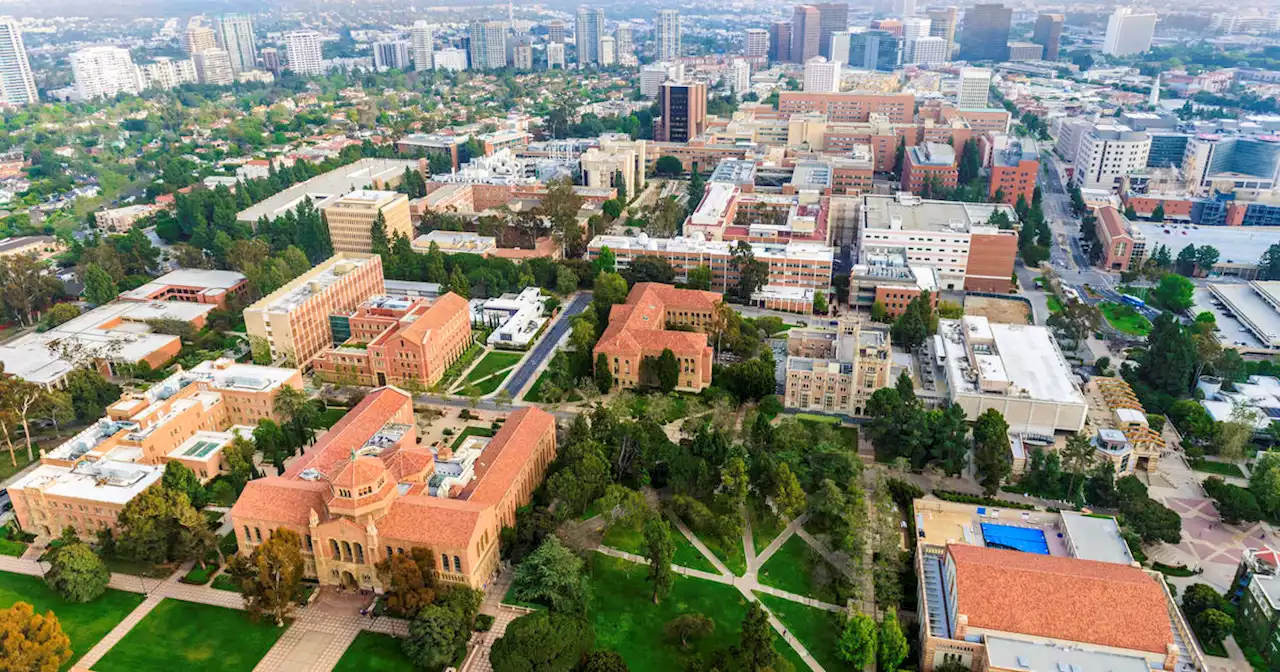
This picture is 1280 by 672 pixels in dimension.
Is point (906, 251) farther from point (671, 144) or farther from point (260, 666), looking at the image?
point (260, 666)

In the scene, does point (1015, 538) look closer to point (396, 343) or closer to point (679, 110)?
point (396, 343)

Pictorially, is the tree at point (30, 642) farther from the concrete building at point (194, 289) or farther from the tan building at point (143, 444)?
the concrete building at point (194, 289)

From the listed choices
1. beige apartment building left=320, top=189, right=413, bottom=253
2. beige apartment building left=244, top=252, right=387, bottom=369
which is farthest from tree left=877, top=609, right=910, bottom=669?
beige apartment building left=320, top=189, right=413, bottom=253

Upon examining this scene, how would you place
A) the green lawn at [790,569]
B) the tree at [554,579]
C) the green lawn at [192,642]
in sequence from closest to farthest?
1. the green lawn at [192,642]
2. the tree at [554,579]
3. the green lawn at [790,569]

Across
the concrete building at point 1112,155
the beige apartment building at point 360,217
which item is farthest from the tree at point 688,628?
the concrete building at point 1112,155

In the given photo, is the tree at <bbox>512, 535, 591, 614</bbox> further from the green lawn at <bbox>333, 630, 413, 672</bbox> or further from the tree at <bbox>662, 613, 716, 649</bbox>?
the green lawn at <bbox>333, 630, 413, 672</bbox>

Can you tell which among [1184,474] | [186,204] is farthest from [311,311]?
[1184,474]
